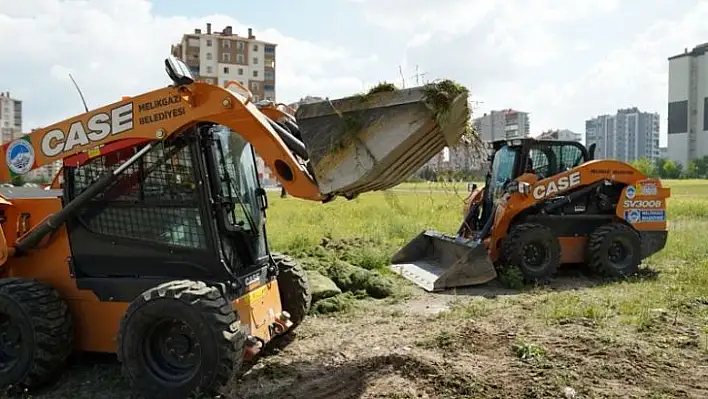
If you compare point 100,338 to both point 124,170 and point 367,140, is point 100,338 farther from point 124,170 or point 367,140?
point 367,140

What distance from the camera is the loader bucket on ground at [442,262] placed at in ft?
28.1

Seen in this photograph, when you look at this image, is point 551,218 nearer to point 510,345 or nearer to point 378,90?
point 510,345

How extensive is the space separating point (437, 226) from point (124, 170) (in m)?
11.6

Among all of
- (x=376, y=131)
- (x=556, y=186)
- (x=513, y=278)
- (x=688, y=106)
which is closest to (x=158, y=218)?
(x=376, y=131)

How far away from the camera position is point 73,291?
5117 millimetres

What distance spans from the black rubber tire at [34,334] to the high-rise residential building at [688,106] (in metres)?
97.5

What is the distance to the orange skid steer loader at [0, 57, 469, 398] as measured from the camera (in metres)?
4.45

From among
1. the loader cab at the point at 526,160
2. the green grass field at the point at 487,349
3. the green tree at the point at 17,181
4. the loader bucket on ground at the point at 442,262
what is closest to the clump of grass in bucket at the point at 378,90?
the green grass field at the point at 487,349

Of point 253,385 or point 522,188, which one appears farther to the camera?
point 522,188

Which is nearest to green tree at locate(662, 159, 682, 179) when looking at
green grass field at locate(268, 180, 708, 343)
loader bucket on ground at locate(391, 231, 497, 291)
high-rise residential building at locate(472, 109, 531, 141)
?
green grass field at locate(268, 180, 708, 343)

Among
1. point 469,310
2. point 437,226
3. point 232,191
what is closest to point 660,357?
point 469,310

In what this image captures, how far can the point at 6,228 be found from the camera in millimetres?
5340

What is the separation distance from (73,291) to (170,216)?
1.06 meters

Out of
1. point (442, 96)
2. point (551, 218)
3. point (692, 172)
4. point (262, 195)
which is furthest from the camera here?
point (692, 172)
